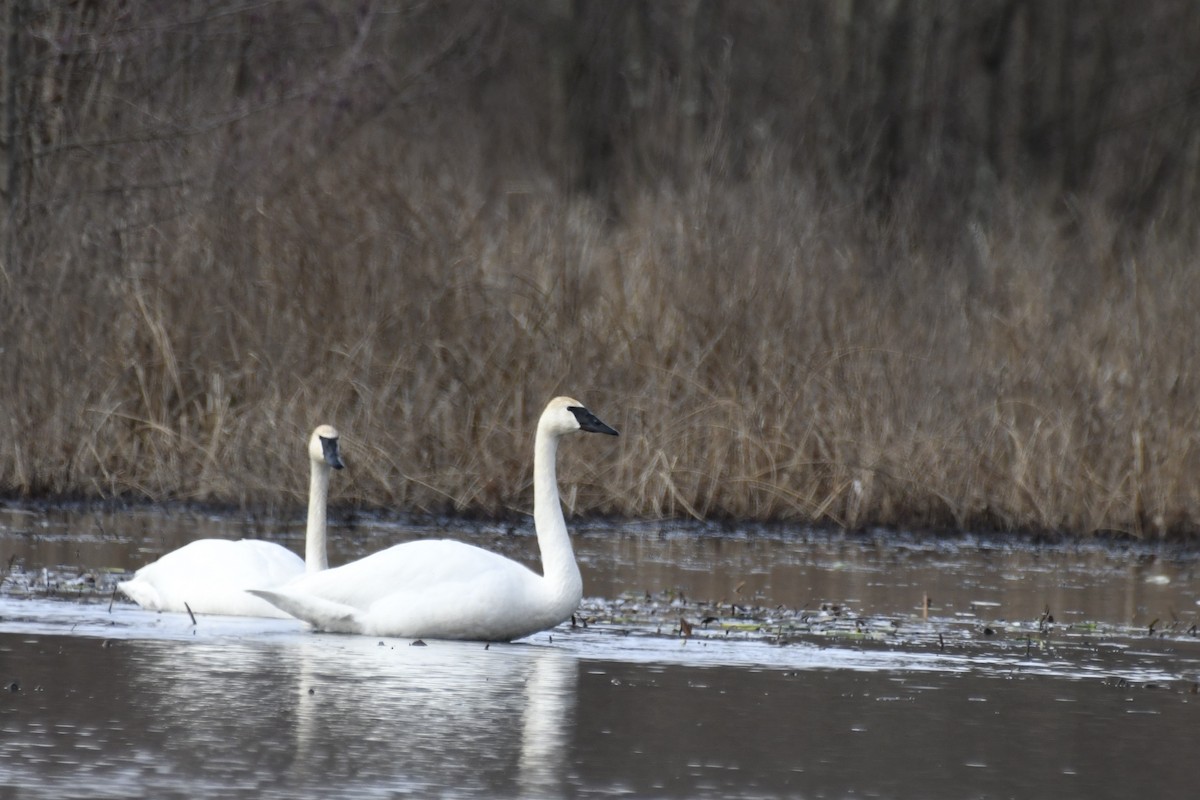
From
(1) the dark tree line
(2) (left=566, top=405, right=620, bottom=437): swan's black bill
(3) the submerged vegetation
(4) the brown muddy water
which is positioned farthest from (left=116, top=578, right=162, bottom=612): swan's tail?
(1) the dark tree line

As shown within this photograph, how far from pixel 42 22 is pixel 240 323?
380 cm

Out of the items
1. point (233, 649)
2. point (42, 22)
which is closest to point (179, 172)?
point (42, 22)

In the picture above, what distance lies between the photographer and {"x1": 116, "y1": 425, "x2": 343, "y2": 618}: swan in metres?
9.09

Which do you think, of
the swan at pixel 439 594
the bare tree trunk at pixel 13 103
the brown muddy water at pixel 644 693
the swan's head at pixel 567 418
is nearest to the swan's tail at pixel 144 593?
the brown muddy water at pixel 644 693

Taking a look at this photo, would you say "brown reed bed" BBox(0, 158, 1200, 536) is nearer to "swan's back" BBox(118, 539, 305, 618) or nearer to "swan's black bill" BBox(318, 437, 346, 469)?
"swan's black bill" BBox(318, 437, 346, 469)

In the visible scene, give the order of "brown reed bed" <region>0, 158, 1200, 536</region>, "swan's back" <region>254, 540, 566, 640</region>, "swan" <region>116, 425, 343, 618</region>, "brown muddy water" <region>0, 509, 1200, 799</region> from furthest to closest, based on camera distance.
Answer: "brown reed bed" <region>0, 158, 1200, 536</region> < "swan" <region>116, 425, 343, 618</region> < "swan's back" <region>254, 540, 566, 640</region> < "brown muddy water" <region>0, 509, 1200, 799</region>

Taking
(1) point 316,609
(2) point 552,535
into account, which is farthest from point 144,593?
(2) point 552,535

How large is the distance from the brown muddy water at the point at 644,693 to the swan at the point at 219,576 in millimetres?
127

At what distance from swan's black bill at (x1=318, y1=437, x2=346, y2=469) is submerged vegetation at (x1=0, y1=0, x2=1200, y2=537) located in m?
2.93

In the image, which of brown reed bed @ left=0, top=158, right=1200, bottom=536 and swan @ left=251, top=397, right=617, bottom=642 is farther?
brown reed bed @ left=0, top=158, right=1200, bottom=536

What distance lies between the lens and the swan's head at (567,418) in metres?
9.44

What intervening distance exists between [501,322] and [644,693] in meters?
6.96

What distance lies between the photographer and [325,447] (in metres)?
9.98

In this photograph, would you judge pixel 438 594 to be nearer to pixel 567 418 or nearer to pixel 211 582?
pixel 211 582
